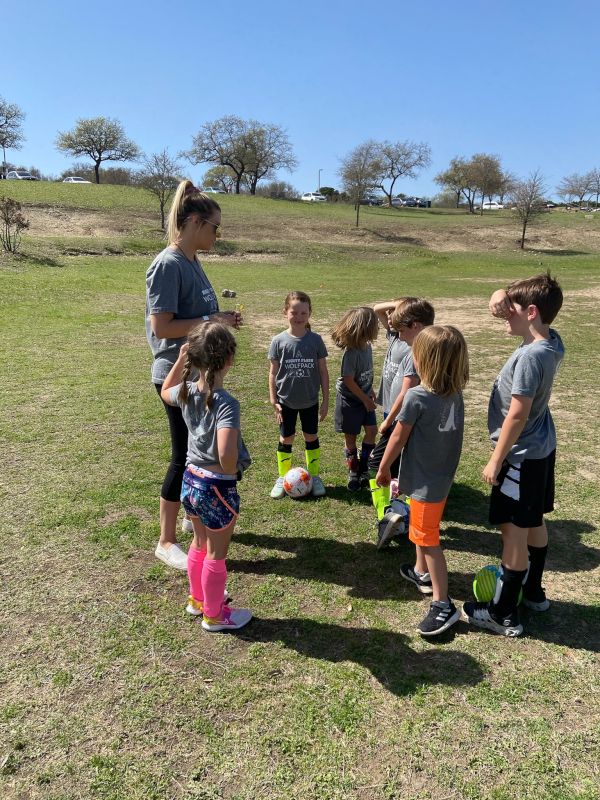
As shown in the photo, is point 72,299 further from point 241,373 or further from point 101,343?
point 241,373

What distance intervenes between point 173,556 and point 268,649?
1014mm

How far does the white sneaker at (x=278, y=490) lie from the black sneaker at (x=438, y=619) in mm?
1855

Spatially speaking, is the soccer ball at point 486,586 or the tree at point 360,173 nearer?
the soccer ball at point 486,586

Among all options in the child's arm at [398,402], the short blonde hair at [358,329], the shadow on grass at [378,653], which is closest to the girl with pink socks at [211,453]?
the shadow on grass at [378,653]

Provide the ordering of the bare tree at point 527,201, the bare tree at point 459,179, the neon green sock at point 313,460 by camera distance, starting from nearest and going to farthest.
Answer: the neon green sock at point 313,460, the bare tree at point 527,201, the bare tree at point 459,179

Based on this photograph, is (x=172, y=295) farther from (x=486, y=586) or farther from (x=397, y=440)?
(x=486, y=586)

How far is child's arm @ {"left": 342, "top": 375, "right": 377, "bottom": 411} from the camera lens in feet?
15.5

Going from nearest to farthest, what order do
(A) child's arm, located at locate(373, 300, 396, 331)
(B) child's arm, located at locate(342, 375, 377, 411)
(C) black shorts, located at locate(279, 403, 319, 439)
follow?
(A) child's arm, located at locate(373, 300, 396, 331) → (B) child's arm, located at locate(342, 375, 377, 411) → (C) black shorts, located at locate(279, 403, 319, 439)

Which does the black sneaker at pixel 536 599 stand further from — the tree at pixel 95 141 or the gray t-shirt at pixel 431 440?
the tree at pixel 95 141

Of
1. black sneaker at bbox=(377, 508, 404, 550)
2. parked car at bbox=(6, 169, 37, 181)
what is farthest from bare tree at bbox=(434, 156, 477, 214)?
black sneaker at bbox=(377, 508, 404, 550)

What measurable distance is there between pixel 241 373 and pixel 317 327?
14.1ft

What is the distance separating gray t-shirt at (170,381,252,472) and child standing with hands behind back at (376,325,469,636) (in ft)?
3.11

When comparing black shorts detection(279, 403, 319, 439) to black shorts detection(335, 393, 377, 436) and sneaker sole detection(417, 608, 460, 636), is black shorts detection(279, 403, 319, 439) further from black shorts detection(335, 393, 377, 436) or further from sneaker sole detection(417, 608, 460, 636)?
sneaker sole detection(417, 608, 460, 636)

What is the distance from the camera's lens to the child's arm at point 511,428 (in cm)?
288
